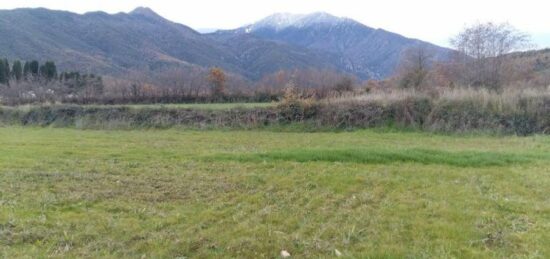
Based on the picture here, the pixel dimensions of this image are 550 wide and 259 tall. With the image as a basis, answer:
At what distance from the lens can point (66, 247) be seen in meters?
5.52

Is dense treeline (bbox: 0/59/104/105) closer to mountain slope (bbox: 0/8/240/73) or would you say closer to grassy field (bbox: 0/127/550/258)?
mountain slope (bbox: 0/8/240/73)

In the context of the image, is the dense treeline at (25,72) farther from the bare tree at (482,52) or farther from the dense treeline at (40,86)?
the bare tree at (482,52)

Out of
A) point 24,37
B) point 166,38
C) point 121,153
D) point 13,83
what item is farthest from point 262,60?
point 121,153

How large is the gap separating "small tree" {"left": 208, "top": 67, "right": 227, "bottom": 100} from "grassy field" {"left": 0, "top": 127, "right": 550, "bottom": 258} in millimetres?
38052

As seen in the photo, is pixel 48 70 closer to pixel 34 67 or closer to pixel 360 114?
pixel 34 67

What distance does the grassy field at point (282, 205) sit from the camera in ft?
18.1

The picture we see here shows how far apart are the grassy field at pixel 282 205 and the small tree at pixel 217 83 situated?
38.1 m

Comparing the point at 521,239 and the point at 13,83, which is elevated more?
the point at 13,83

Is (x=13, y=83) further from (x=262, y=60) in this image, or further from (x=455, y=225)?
(x=262, y=60)

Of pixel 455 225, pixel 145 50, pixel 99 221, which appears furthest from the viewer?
pixel 145 50

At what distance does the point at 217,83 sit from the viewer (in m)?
55.7

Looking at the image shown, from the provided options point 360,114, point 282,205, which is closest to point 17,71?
point 360,114

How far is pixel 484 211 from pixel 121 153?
1089 centimetres

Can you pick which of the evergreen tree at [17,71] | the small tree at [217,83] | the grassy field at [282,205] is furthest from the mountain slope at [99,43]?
the grassy field at [282,205]
